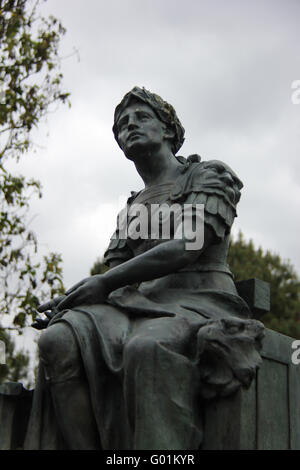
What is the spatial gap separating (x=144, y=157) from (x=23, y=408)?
2.04 meters

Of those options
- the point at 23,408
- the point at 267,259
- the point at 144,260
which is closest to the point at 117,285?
the point at 144,260

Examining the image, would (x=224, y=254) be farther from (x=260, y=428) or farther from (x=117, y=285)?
(x=260, y=428)

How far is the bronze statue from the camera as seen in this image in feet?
12.0

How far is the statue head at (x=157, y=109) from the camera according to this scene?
5.09 m

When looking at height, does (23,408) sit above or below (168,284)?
below

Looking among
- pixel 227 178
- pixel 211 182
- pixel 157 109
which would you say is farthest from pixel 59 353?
pixel 157 109

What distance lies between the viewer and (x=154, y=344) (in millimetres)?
3682

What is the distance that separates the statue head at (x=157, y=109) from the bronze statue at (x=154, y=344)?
1.81 feet

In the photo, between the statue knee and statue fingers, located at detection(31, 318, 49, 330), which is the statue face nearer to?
statue fingers, located at detection(31, 318, 49, 330)

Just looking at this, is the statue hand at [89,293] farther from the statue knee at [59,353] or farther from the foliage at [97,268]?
the foliage at [97,268]

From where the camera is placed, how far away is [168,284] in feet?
14.7

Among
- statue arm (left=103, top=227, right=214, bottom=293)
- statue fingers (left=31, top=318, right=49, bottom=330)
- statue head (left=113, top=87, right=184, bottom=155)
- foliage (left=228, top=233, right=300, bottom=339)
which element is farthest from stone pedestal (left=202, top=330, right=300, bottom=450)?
foliage (left=228, top=233, right=300, bottom=339)
